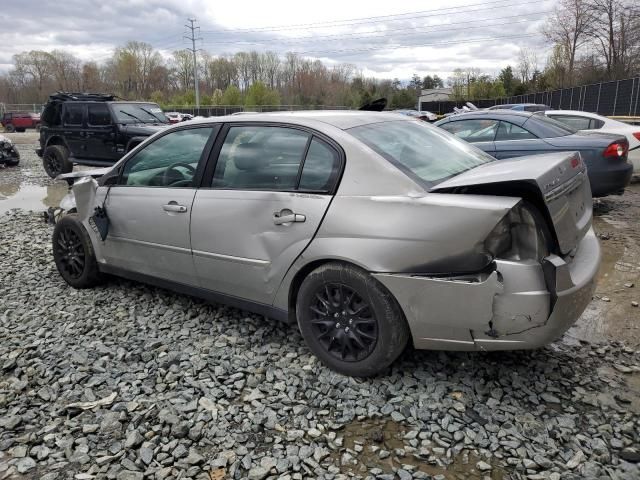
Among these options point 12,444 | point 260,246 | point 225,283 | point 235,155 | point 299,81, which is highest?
point 299,81

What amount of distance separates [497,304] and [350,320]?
841 millimetres

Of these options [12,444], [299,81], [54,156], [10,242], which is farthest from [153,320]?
[299,81]

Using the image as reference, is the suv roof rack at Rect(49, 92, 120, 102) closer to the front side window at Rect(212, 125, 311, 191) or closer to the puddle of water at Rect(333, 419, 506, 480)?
the front side window at Rect(212, 125, 311, 191)

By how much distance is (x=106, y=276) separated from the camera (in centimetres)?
465

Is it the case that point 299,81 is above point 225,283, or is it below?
above

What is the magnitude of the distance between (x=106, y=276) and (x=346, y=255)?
9.23 ft

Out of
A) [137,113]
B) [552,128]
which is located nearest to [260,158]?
[552,128]

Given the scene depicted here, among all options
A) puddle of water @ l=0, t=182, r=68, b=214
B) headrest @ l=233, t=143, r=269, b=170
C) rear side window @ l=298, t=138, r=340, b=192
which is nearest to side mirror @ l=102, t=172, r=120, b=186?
headrest @ l=233, t=143, r=269, b=170

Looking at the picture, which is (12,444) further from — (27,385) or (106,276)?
(106,276)

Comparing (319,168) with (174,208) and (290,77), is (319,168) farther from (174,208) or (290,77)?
(290,77)

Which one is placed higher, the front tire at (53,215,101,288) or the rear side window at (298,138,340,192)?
the rear side window at (298,138,340,192)

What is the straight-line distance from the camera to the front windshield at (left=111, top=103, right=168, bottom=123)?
11039 mm

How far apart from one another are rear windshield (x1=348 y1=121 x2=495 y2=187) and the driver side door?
1.21 metres

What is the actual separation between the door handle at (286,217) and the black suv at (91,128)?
8.24 meters
